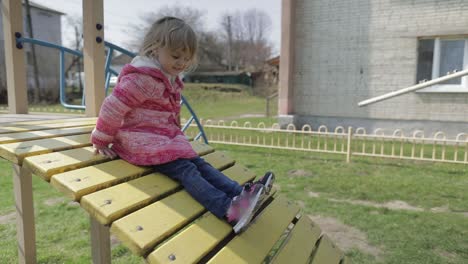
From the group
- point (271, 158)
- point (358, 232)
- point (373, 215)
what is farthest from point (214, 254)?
point (271, 158)

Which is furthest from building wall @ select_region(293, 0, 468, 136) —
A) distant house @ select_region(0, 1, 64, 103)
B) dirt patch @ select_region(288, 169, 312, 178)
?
distant house @ select_region(0, 1, 64, 103)

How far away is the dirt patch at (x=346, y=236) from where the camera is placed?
3.20 metres

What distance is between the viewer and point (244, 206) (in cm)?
184

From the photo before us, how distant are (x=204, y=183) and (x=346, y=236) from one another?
80.0 inches

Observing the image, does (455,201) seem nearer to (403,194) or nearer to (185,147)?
(403,194)

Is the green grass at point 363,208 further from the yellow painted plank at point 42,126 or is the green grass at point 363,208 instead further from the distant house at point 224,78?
the distant house at point 224,78

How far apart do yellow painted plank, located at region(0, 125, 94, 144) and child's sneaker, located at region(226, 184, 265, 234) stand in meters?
1.25

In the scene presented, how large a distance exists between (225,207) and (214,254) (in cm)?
25

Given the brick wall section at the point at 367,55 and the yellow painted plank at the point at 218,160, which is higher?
the brick wall section at the point at 367,55

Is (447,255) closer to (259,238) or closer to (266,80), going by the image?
(259,238)

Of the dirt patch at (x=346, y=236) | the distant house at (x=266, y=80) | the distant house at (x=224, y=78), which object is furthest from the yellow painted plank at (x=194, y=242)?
the distant house at (x=224, y=78)

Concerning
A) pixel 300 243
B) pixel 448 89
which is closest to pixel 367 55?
pixel 448 89

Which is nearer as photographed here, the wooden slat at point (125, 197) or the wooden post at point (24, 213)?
the wooden slat at point (125, 197)

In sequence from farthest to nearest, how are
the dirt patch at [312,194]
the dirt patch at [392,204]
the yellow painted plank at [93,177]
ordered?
the dirt patch at [312,194] < the dirt patch at [392,204] < the yellow painted plank at [93,177]
